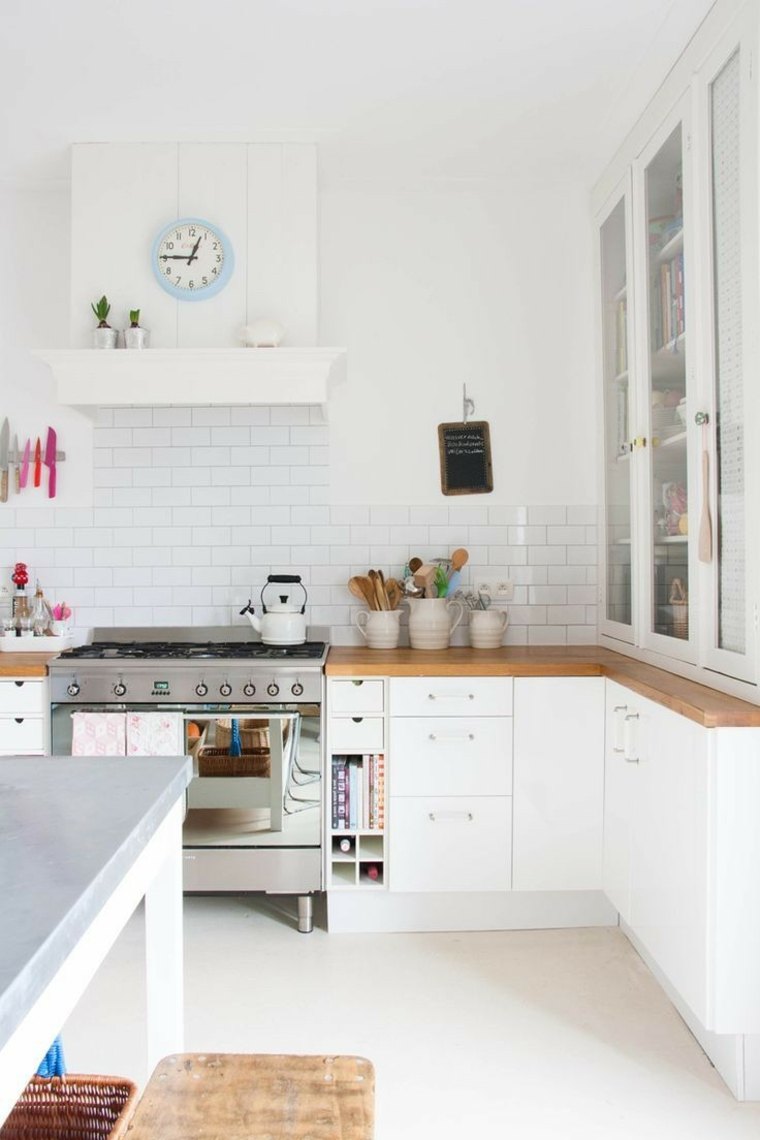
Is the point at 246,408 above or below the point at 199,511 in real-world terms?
above

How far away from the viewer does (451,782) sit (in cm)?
Result: 302

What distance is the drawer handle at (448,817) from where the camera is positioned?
3.02 m

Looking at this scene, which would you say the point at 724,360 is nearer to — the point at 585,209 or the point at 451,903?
the point at 585,209

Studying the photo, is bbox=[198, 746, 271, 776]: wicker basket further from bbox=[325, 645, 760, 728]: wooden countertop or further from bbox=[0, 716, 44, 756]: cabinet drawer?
bbox=[0, 716, 44, 756]: cabinet drawer

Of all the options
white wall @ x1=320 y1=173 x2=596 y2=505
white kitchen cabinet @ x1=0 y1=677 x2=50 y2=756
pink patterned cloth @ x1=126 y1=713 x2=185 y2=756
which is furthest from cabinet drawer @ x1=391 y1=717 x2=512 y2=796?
white kitchen cabinet @ x1=0 y1=677 x2=50 y2=756

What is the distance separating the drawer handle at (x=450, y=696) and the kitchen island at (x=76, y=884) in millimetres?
1621

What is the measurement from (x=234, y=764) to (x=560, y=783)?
1080 millimetres

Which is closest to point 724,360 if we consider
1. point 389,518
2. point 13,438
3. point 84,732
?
point 389,518

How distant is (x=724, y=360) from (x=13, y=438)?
2685 millimetres

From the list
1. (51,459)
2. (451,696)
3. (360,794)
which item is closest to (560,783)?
(451,696)

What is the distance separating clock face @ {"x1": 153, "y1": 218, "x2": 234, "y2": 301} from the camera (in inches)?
129

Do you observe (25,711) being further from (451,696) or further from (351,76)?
(351,76)

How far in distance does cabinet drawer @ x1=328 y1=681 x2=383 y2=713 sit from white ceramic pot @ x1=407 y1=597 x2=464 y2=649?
47cm

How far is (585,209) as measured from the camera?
3668 millimetres
